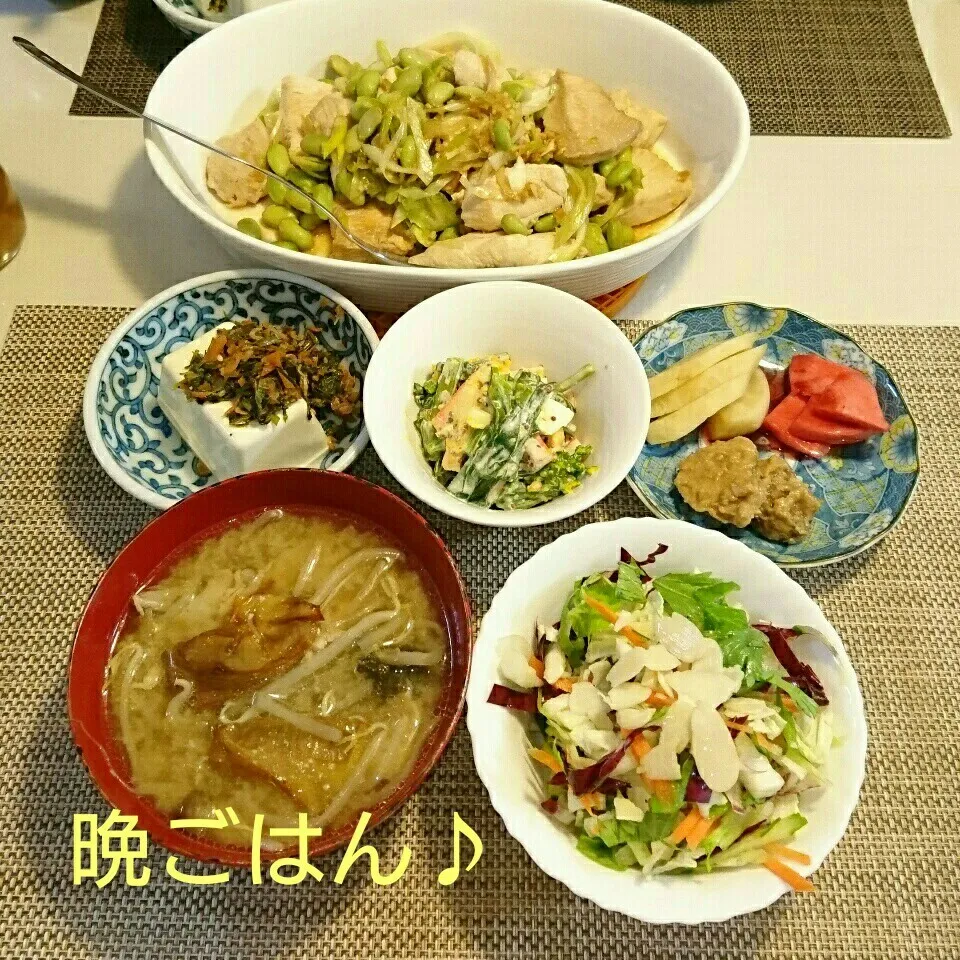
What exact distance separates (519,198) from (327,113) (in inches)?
25.2

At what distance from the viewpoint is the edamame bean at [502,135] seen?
77.8 inches

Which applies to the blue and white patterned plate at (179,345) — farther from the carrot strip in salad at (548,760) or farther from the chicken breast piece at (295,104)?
the carrot strip in salad at (548,760)

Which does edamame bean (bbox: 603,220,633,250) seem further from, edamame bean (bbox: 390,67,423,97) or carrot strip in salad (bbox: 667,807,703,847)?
carrot strip in salad (bbox: 667,807,703,847)

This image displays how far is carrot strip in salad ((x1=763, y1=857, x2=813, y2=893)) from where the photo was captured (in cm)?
115

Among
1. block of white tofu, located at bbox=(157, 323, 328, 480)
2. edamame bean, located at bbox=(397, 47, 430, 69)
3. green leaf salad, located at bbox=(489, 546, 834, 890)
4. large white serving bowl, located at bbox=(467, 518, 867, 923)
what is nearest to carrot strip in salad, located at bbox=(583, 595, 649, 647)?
green leaf salad, located at bbox=(489, 546, 834, 890)

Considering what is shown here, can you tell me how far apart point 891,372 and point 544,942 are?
67.1 inches

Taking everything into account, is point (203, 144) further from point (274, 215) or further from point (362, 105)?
point (362, 105)

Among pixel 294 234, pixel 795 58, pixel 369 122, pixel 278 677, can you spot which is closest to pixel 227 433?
pixel 278 677

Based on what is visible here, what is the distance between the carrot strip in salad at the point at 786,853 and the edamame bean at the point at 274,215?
1890 millimetres

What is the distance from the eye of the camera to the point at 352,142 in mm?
2047

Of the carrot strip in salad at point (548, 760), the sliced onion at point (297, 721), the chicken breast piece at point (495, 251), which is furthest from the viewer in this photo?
the chicken breast piece at point (495, 251)

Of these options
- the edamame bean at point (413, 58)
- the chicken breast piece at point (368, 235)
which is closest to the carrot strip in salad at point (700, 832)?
the chicken breast piece at point (368, 235)

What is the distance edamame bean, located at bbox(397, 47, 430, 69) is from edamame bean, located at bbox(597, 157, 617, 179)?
0.60 meters

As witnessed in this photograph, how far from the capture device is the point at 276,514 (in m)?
1.57
